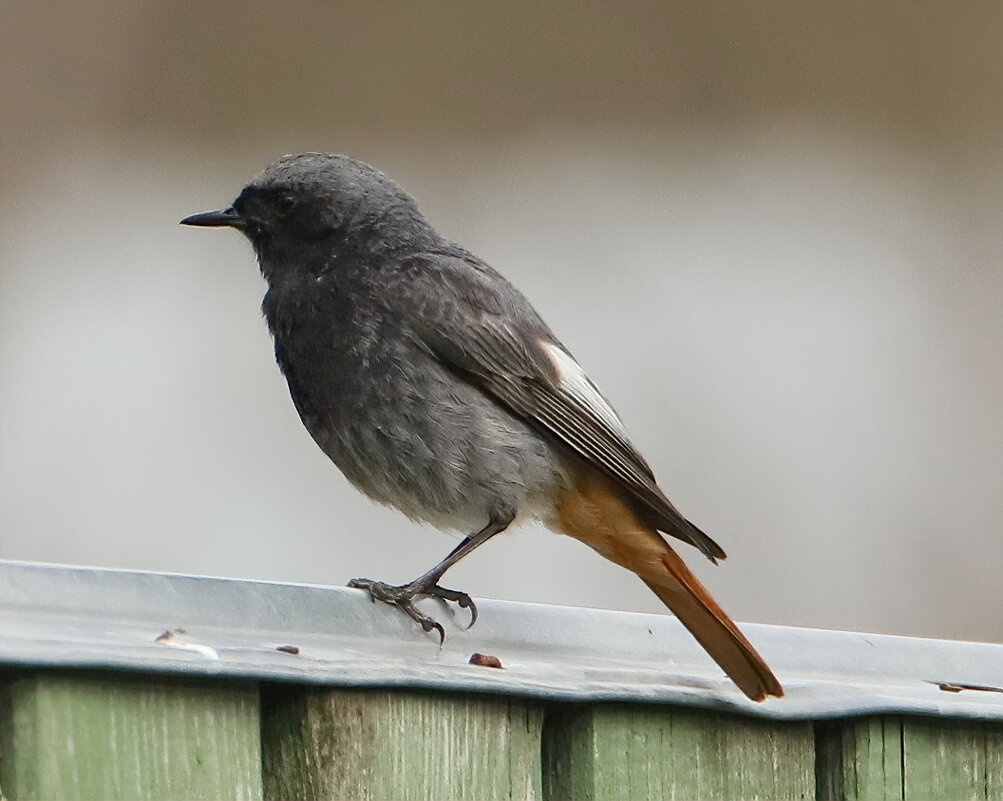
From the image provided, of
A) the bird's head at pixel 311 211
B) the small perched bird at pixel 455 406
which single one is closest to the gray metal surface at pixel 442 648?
the small perched bird at pixel 455 406

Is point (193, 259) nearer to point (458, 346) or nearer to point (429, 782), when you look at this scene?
point (458, 346)

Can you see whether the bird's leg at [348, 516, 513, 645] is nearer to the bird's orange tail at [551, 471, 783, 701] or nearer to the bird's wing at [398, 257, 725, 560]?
the bird's orange tail at [551, 471, 783, 701]

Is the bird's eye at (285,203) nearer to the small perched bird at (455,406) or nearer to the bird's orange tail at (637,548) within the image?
the small perched bird at (455,406)

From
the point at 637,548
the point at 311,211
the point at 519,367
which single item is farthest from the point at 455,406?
the point at 311,211

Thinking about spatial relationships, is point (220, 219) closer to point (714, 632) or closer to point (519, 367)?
point (519, 367)

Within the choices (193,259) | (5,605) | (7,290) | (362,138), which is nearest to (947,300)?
(362,138)

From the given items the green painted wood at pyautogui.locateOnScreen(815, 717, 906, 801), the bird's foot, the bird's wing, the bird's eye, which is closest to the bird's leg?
the bird's foot
